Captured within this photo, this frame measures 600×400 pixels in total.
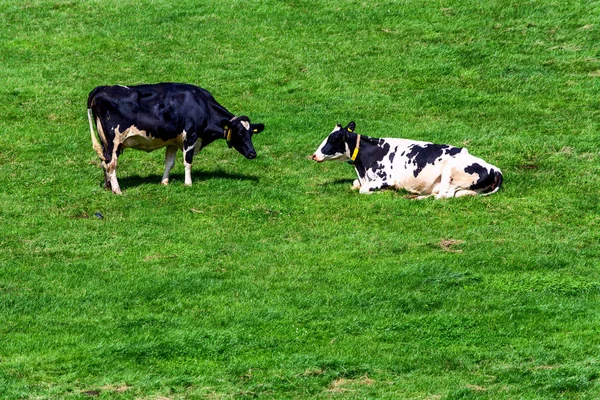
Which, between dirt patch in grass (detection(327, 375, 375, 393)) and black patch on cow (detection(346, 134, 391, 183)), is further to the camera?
black patch on cow (detection(346, 134, 391, 183))

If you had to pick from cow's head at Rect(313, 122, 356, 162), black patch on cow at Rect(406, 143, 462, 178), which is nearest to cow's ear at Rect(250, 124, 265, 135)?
cow's head at Rect(313, 122, 356, 162)

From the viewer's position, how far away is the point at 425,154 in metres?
23.0

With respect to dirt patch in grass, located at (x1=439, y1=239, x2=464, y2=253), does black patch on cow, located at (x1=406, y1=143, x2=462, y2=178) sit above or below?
above

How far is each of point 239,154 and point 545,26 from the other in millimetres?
12819

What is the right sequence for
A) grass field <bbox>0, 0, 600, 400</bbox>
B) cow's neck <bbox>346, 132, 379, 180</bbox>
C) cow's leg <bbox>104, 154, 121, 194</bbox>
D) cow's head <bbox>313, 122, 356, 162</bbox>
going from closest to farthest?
grass field <bbox>0, 0, 600, 400</bbox>, cow's leg <bbox>104, 154, 121, 194</bbox>, cow's neck <bbox>346, 132, 379, 180</bbox>, cow's head <bbox>313, 122, 356, 162</bbox>

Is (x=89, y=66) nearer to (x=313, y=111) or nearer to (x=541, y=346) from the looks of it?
(x=313, y=111)

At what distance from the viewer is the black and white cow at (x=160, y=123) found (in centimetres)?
2309

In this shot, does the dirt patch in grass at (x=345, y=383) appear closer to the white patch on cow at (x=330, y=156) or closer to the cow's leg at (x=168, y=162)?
the white patch on cow at (x=330, y=156)

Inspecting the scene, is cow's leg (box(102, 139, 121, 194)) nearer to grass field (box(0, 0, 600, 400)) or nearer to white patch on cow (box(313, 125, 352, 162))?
grass field (box(0, 0, 600, 400))

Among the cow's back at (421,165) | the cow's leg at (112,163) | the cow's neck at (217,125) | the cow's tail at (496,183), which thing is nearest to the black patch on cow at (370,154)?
the cow's back at (421,165)

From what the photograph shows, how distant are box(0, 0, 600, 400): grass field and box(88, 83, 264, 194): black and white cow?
728 millimetres

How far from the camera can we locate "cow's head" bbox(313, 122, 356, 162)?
23922mm

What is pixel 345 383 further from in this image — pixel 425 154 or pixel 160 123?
pixel 160 123

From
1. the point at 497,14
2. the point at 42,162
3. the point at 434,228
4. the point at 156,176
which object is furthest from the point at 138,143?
the point at 497,14
